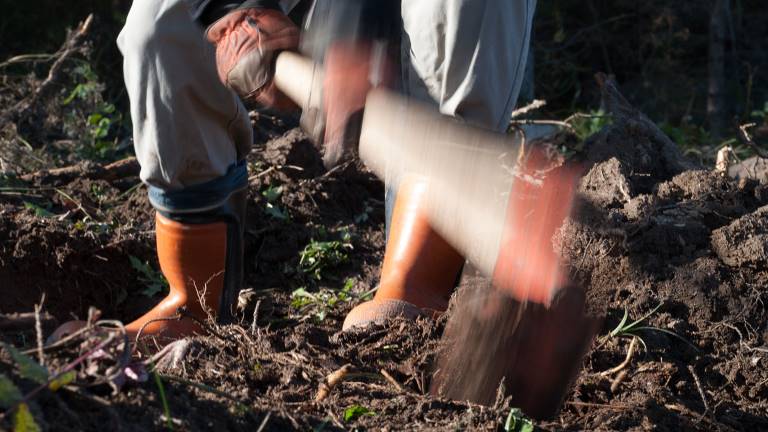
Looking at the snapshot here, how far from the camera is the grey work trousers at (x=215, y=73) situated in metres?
2.70

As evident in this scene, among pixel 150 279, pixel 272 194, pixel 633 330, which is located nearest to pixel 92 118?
pixel 272 194

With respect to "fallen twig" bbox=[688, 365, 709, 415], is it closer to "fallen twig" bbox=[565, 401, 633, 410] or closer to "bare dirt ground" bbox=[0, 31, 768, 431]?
"bare dirt ground" bbox=[0, 31, 768, 431]

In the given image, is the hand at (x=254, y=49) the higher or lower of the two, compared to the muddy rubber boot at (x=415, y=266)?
higher

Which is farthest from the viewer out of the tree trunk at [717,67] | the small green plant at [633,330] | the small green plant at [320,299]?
the tree trunk at [717,67]

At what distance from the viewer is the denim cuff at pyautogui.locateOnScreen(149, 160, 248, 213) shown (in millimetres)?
2967

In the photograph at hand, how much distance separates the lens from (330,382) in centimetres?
233

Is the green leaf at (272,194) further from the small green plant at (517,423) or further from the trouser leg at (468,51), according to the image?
the small green plant at (517,423)

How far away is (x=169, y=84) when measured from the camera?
110 inches

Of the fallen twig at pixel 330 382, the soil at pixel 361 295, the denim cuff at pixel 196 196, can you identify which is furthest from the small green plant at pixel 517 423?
the denim cuff at pixel 196 196

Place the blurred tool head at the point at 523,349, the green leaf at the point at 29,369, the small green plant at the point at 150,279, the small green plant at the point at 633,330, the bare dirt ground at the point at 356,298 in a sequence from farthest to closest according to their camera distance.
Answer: the small green plant at the point at 150,279 < the small green plant at the point at 633,330 < the blurred tool head at the point at 523,349 < the bare dirt ground at the point at 356,298 < the green leaf at the point at 29,369

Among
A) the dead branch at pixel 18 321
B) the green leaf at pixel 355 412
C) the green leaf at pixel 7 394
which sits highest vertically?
the green leaf at pixel 7 394

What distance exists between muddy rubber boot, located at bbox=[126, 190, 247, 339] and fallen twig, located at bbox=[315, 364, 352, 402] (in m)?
0.71

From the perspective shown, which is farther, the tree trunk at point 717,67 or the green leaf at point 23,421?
the tree trunk at point 717,67

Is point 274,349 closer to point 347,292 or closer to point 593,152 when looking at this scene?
point 347,292
